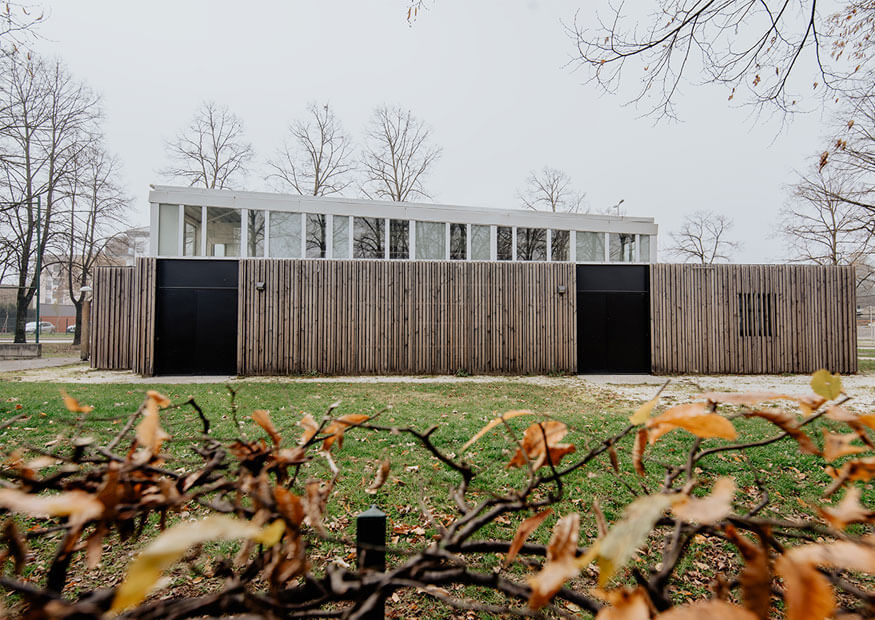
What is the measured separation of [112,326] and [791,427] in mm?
15689

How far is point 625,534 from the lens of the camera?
38 cm

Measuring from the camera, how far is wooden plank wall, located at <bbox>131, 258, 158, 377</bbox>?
10.7 metres

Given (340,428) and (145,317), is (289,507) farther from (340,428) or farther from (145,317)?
(145,317)

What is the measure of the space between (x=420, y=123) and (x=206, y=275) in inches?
615

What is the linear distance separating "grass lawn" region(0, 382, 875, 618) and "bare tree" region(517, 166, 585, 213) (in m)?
19.2

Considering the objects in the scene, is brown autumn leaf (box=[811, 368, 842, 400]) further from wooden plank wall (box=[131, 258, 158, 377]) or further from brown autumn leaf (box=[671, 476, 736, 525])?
wooden plank wall (box=[131, 258, 158, 377])

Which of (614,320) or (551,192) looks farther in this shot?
(551,192)

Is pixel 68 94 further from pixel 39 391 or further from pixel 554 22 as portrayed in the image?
pixel 554 22

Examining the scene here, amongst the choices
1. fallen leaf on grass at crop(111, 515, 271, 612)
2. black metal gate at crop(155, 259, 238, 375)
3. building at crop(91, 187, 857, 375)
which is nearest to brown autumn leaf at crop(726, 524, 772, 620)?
fallen leaf on grass at crop(111, 515, 271, 612)

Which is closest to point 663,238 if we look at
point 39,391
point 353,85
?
point 353,85

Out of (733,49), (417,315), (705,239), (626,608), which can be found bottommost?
(626,608)

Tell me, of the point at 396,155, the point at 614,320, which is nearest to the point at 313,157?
the point at 396,155

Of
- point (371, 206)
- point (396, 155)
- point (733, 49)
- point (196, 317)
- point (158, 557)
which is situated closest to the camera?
point (158, 557)

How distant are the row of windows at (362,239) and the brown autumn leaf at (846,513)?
1399 centimetres
